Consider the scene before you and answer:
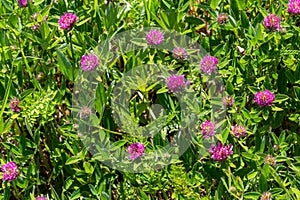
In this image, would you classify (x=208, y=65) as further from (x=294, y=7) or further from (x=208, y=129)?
(x=294, y=7)

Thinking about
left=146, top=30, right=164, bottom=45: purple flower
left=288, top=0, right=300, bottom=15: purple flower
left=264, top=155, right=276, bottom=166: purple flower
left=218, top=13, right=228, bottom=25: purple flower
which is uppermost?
left=288, top=0, right=300, bottom=15: purple flower

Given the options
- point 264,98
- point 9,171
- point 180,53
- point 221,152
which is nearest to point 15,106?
point 9,171

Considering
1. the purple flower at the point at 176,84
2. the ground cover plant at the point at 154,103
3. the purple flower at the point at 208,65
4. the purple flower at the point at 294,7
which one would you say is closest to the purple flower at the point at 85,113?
the ground cover plant at the point at 154,103

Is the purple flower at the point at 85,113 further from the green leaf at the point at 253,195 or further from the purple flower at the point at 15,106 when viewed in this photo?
the green leaf at the point at 253,195

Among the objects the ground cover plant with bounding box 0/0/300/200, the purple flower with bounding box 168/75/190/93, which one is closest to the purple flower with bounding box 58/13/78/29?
the ground cover plant with bounding box 0/0/300/200

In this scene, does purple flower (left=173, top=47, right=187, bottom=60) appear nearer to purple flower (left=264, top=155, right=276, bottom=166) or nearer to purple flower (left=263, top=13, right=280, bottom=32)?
purple flower (left=263, top=13, right=280, bottom=32)
